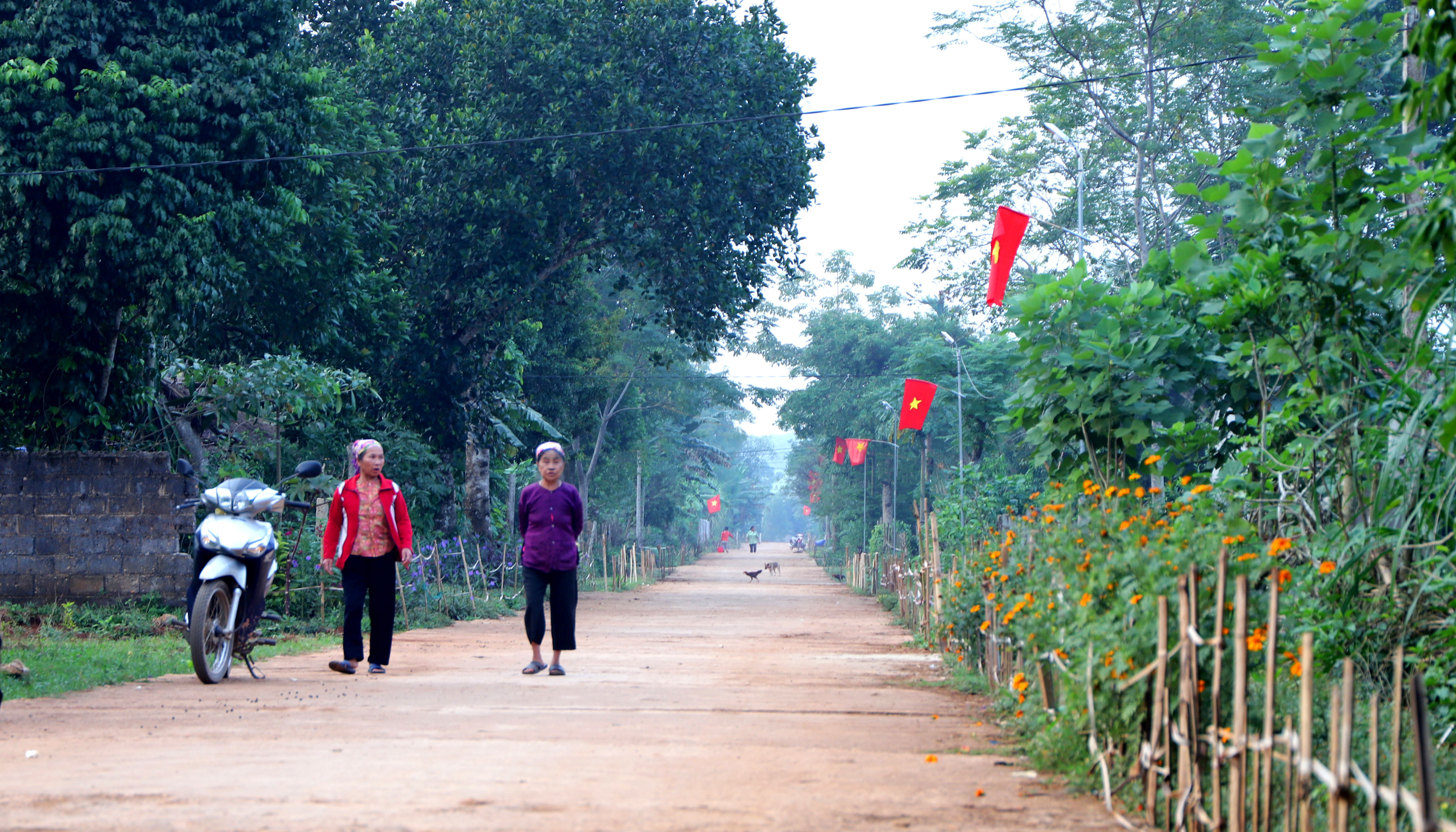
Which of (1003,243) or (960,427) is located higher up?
(1003,243)

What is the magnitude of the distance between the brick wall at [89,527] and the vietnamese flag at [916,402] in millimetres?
16119

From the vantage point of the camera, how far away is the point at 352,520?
9.69 metres

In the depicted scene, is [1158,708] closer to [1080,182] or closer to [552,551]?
[552,551]

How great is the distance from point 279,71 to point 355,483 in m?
7.57

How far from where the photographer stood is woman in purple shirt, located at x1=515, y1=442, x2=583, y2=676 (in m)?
9.75

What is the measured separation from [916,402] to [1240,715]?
23532 millimetres

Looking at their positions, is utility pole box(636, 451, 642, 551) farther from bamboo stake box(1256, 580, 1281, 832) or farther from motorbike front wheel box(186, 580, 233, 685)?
bamboo stake box(1256, 580, 1281, 832)

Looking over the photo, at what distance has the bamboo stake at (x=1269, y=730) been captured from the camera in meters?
3.85

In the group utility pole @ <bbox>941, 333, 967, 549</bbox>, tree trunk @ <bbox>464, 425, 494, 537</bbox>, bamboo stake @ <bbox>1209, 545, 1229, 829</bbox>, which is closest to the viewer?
bamboo stake @ <bbox>1209, 545, 1229, 829</bbox>

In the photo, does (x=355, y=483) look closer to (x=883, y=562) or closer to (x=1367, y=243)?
(x=1367, y=243)

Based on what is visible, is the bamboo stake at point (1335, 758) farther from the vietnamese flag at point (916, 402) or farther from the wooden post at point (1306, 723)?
the vietnamese flag at point (916, 402)

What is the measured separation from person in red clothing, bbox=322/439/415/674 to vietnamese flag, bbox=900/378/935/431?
715 inches

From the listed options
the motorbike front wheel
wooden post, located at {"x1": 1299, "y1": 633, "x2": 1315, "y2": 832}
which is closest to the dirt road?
the motorbike front wheel

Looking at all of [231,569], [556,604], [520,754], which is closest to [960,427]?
[556,604]
